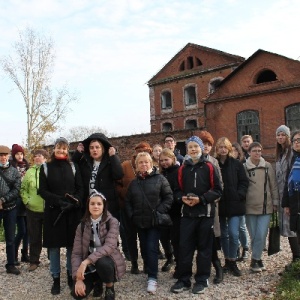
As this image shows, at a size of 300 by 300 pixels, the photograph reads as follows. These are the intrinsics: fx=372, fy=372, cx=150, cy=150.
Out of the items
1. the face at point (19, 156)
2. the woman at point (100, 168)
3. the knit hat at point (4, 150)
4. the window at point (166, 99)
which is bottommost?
the woman at point (100, 168)

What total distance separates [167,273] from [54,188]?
2.32 meters

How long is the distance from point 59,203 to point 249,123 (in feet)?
74.9

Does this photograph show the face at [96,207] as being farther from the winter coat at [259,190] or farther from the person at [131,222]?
the winter coat at [259,190]

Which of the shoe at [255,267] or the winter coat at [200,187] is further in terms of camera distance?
the shoe at [255,267]

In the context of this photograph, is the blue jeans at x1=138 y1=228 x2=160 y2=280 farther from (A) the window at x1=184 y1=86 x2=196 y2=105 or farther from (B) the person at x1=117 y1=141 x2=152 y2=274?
(A) the window at x1=184 y1=86 x2=196 y2=105

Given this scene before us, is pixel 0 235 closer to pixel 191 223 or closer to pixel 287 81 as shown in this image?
pixel 191 223

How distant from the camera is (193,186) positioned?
5.23m

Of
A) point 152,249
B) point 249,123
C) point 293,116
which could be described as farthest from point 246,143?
point 249,123

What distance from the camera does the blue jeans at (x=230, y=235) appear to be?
5.77 metres

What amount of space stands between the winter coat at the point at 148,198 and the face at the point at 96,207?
56 cm

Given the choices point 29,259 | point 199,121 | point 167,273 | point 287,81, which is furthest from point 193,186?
point 199,121

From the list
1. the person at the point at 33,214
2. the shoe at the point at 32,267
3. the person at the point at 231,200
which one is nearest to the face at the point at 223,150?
the person at the point at 231,200

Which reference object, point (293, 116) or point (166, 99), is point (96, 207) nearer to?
point (293, 116)

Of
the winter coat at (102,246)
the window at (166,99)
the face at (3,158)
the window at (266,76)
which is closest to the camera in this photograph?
the winter coat at (102,246)
